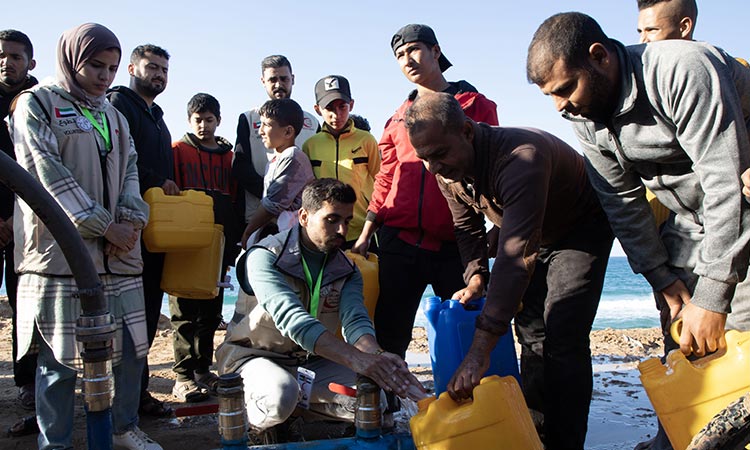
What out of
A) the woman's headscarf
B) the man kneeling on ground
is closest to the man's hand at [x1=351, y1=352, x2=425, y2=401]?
the man kneeling on ground

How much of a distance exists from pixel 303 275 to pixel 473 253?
2.87ft

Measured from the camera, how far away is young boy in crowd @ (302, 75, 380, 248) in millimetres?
4574

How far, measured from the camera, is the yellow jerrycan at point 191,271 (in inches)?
158

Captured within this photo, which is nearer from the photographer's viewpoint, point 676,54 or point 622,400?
point 676,54

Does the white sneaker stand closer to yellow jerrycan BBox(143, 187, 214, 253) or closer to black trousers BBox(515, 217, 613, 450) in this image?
yellow jerrycan BBox(143, 187, 214, 253)

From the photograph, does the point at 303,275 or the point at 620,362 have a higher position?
the point at 303,275

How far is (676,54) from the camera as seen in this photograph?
86.7 inches

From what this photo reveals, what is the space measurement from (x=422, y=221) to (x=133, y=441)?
1.86 meters

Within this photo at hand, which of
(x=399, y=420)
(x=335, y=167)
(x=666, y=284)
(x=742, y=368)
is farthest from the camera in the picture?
(x=335, y=167)

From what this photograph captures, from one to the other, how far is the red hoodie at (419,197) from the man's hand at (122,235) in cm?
139

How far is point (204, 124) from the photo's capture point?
4.57 m

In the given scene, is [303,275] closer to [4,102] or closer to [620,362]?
[4,102]

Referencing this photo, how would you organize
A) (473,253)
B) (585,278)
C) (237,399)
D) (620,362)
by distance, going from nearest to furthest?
(237,399) < (585,278) < (473,253) < (620,362)

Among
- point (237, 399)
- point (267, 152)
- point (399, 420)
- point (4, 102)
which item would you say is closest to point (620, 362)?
point (399, 420)
